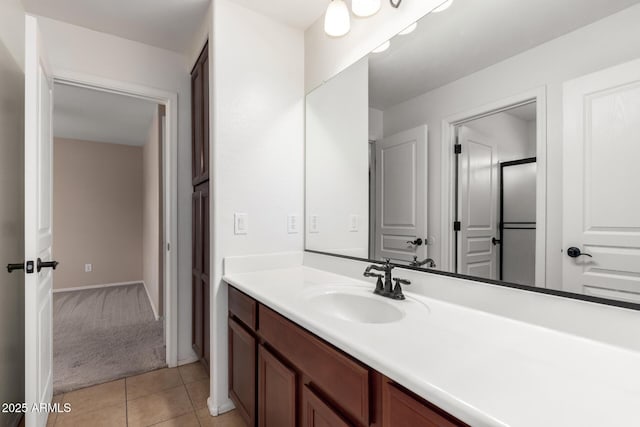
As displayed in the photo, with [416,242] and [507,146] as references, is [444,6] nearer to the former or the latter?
[507,146]

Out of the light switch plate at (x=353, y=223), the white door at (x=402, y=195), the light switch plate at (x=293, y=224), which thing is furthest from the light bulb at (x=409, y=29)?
the light switch plate at (x=293, y=224)

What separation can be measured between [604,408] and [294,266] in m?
1.57

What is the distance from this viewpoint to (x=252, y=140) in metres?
1.81

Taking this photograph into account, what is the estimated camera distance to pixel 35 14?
Result: 1881mm

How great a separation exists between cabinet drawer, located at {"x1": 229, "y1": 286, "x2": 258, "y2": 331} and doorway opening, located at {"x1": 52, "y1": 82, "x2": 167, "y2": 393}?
1.30 metres

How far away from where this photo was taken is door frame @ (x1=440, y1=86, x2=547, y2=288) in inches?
36.8

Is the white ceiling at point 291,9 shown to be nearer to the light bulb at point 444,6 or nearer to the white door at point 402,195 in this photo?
the light bulb at point 444,6

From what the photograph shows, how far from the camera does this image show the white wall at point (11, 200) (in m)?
1.49

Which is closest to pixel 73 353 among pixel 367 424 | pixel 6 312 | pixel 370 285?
pixel 6 312

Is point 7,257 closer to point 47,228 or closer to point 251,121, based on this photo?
point 47,228

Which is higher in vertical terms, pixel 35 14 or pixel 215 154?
pixel 35 14

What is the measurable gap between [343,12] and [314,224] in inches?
45.2

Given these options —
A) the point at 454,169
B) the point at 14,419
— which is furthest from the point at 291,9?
the point at 14,419

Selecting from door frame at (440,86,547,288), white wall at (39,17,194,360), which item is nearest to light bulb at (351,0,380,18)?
door frame at (440,86,547,288)
